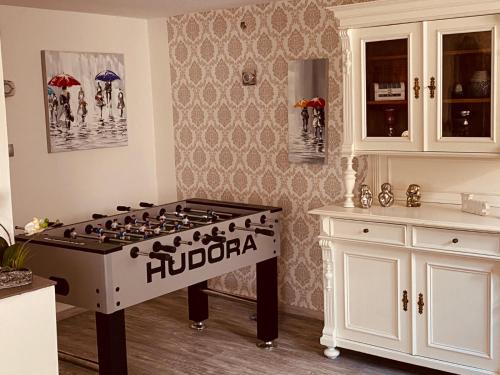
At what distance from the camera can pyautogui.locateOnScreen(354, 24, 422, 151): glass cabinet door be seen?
3.84 m

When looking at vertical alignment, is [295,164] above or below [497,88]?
below

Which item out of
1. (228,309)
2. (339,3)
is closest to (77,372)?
(228,309)

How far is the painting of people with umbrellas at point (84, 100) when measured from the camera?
16.3 ft

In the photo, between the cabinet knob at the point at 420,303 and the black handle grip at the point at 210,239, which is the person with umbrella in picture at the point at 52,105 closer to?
the black handle grip at the point at 210,239

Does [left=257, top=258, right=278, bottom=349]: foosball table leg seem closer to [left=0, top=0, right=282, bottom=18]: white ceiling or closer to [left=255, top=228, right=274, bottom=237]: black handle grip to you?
[left=255, top=228, right=274, bottom=237]: black handle grip

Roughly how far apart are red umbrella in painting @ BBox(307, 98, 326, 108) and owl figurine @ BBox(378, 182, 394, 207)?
2.65 ft

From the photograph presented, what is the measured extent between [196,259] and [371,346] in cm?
117

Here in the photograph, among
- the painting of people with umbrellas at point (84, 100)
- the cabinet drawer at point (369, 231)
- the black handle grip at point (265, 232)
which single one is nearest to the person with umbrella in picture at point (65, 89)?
the painting of people with umbrellas at point (84, 100)

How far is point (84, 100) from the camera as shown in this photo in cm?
517

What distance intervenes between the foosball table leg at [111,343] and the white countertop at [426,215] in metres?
1.36

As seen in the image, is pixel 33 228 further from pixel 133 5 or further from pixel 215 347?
pixel 133 5

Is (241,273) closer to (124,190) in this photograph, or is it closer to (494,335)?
(124,190)

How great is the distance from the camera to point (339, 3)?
4555 millimetres

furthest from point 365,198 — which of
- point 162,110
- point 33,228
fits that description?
point 162,110
